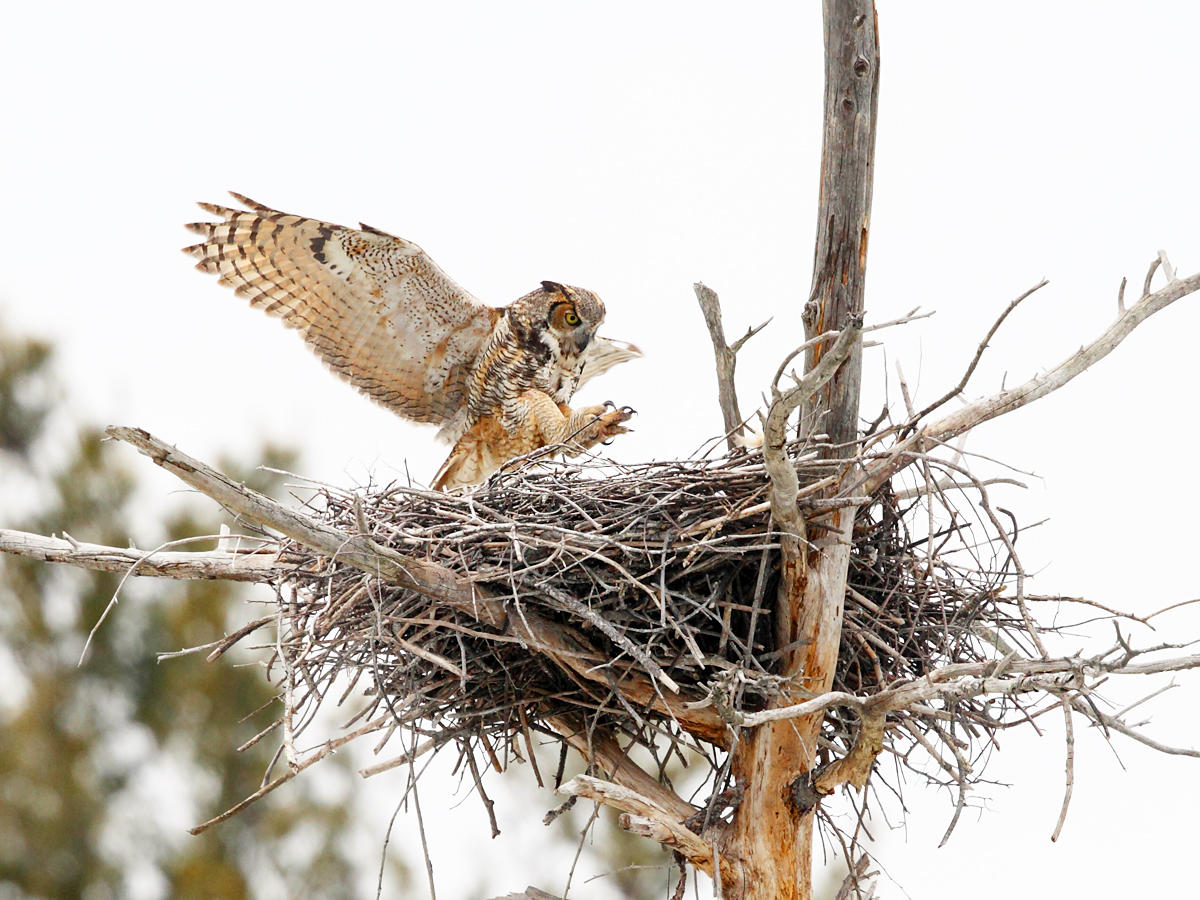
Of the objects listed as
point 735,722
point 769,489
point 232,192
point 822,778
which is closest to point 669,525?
Answer: point 769,489

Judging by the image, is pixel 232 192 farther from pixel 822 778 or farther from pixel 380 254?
pixel 822 778

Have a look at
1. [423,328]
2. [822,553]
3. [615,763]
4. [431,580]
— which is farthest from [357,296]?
[822,553]

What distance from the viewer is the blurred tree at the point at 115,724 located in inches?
292

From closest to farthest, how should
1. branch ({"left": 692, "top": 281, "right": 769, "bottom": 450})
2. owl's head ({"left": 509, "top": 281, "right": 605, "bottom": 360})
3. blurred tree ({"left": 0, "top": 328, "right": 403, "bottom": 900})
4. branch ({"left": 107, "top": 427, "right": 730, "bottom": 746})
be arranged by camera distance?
branch ({"left": 107, "top": 427, "right": 730, "bottom": 746}) → branch ({"left": 692, "top": 281, "right": 769, "bottom": 450}) → owl's head ({"left": 509, "top": 281, "right": 605, "bottom": 360}) → blurred tree ({"left": 0, "top": 328, "right": 403, "bottom": 900})

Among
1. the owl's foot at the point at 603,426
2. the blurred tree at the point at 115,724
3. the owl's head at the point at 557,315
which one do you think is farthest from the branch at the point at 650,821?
the blurred tree at the point at 115,724

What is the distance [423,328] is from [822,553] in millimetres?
1791

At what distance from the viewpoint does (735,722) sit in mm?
2379

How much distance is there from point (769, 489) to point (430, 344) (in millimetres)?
1807

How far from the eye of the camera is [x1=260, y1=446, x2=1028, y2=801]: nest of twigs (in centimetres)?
258

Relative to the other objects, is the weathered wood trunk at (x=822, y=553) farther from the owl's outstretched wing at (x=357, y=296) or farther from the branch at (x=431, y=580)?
the owl's outstretched wing at (x=357, y=296)

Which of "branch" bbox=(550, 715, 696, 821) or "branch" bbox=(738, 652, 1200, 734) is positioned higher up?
"branch" bbox=(738, 652, 1200, 734)

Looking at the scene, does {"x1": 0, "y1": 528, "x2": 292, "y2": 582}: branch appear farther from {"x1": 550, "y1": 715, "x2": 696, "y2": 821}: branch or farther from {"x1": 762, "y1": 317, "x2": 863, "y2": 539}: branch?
{"x1": 762, "y1": 317, "x2": 863, "y2": 539}: branch

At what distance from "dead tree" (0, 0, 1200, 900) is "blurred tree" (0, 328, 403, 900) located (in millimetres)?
4721

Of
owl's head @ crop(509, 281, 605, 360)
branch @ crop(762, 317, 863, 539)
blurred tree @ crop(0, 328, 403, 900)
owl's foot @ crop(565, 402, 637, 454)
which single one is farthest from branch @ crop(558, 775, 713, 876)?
blurred tree @ crop(0, 328, 403, 900)
